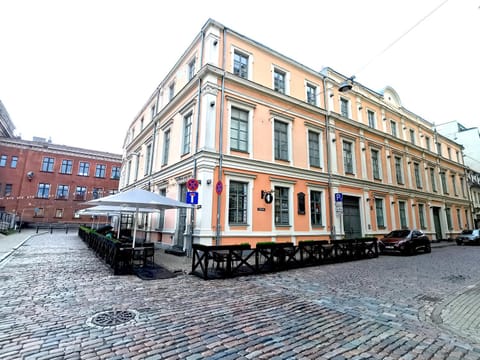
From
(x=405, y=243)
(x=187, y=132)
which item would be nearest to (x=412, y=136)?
(x=405, y=243)

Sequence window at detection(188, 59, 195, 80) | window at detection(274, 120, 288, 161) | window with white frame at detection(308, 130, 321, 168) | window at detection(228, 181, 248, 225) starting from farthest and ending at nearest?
window with white frame at detection(308, 130, 321, 168) → window at detection(188, 59, 195, 80) → window at detection(274, 120, 288, 161) → window at detection(228, 181, 248, 225)

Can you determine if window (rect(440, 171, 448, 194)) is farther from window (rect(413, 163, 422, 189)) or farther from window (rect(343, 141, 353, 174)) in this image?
window (rect(343, 141, 353, 174))

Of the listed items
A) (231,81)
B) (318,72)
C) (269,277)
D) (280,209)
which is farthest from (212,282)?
(318,72)

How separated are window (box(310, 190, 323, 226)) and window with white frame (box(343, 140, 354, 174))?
357 centimetres

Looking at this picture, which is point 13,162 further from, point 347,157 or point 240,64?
point 347,157

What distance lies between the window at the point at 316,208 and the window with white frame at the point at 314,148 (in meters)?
1.83

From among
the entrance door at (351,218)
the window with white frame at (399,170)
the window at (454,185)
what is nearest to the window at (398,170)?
the window with white frame at (399,170)

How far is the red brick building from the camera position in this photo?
103 ft

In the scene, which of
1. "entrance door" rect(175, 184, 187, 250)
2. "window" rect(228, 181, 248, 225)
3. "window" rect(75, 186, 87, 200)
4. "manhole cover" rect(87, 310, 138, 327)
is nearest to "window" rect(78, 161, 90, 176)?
"window" rect(75, 186, 87, 200)

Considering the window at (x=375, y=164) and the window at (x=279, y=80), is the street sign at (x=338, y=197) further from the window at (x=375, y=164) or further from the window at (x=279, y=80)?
the window at (x=279, y=80)

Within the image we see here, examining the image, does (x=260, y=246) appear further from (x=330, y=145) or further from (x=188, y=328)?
(x=330, y=145)

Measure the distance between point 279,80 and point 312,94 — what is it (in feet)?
9.56

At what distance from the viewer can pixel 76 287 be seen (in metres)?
5.71

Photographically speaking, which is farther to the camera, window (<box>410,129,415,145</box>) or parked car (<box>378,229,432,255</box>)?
window (<box>410,129,415,145</box>)
